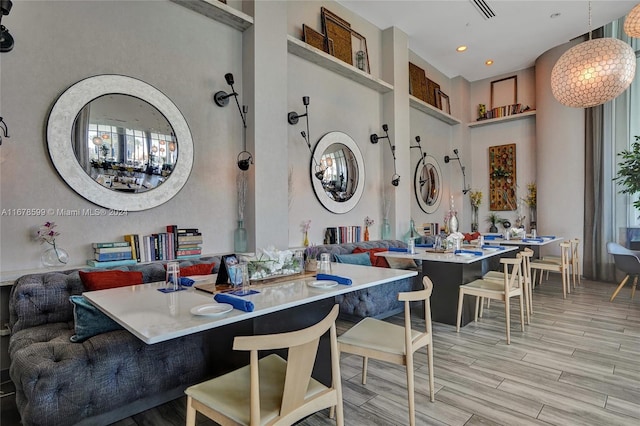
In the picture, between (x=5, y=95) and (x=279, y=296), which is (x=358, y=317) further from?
(x=5, y=95)

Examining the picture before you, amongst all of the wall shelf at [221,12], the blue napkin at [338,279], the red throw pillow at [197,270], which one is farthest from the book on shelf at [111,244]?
the wall shelf at [221,12]

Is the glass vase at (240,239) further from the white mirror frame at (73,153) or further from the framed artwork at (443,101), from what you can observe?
the framed artwork at (443,101)

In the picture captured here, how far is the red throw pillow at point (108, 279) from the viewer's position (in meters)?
2.36

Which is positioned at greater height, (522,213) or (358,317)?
(522,213)

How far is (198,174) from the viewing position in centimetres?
355

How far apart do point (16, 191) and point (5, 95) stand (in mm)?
705

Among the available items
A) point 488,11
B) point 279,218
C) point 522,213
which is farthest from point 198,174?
point 522,213

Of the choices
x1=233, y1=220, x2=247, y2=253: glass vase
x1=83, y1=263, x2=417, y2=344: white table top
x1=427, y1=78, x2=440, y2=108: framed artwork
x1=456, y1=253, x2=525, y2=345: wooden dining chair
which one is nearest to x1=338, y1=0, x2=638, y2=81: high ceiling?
x1=427, y1=78, x2=440, y2=108: framed artwork

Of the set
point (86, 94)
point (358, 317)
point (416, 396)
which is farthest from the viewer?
point (358, 317)

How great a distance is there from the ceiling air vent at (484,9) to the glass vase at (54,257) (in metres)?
6.02

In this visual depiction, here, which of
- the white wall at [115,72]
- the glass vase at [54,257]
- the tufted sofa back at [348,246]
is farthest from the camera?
the tufted sofa back at [348,246]

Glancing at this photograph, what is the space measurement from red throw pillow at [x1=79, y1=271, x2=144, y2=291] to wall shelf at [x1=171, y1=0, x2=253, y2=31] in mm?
2676

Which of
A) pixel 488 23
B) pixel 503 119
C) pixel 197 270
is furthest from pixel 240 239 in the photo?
pixel 503 119

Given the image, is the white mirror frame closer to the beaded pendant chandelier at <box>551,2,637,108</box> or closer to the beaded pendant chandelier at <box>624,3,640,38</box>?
the beaded pendant chandelier at <box>551,2,637,108</box>
